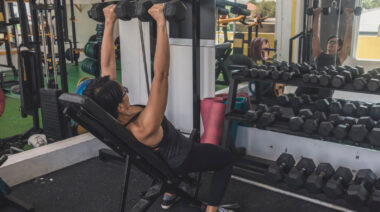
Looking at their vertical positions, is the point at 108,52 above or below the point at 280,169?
above

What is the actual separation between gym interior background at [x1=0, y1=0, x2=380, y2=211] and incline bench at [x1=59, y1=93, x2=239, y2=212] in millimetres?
446

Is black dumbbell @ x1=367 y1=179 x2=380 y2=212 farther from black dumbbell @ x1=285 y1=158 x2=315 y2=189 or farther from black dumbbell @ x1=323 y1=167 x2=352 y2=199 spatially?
black dumbbell @ x1=285 y1=158 x2=315 y2=189

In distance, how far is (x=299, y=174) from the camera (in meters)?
2.07

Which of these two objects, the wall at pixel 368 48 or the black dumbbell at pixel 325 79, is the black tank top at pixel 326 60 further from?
the black dumbbell at pixel 325 79

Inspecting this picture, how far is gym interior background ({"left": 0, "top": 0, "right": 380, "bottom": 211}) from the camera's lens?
6.80ft

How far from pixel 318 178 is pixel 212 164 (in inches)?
26.5

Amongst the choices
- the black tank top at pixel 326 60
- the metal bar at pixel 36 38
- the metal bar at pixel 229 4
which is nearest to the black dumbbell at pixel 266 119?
the black tank top at pixel 326 60

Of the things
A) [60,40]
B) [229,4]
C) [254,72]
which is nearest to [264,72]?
[254,72]

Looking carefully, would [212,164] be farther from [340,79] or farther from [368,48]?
[368,48]

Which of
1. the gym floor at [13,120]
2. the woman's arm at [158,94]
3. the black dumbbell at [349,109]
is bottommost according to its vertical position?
the gym floor at [13,120]

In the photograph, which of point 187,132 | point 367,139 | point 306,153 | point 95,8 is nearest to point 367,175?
point 367,139

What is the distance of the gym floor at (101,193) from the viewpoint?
7.36 ft

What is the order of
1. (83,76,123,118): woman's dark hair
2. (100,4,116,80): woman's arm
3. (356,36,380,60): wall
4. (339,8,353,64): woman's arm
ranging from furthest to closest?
(339,8,353,64): woman's arm < (356,36,380,60): wall < (100,4,116,80): woman's arm < (83,76,123,118): woman's dark hair

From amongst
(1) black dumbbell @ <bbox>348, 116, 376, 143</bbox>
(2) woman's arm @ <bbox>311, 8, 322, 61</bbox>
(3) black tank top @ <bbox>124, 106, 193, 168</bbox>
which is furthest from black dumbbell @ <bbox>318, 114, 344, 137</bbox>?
(2) woman's arm @ <bbox>311, 8, 322, 61</bbox>
